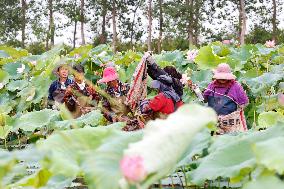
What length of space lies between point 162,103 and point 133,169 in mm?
3651

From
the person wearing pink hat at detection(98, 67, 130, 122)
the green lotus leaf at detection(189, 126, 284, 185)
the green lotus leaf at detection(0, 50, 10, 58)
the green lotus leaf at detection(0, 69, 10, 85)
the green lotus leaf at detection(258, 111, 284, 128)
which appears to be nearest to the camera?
the green lotus leaf at detection(189, 126, 284, 185)

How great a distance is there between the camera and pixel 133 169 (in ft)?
3.63

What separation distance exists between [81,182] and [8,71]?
17.8 feet

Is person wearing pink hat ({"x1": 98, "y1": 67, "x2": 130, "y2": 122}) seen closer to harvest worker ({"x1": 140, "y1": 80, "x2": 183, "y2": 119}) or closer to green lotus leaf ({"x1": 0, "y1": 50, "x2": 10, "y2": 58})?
harvest worker ({"x1": 140, "y1": 80, "x2": 183, "y2": 119})

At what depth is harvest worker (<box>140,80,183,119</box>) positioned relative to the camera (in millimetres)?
4754

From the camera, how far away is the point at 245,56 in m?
8.14

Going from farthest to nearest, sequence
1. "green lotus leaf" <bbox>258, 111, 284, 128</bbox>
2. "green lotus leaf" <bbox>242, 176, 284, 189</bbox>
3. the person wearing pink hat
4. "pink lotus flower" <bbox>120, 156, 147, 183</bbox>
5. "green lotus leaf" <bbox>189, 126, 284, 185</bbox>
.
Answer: the person wearing pink hat, "green lotus leaf" <bbox>258, 111, 284, 128</bbox>, "green lotus leaf" <bbox>189, 126, 284, 185</bbox>, "green lotus leaf" <bbox>242, 176, 284, 189</bbox>, "pink lotus flower" <bbox>120, 156, 147, 183</bbox>

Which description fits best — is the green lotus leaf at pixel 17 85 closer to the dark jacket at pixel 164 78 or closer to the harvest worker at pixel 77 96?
the harvest worker at pixel 77 96

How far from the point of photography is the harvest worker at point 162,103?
475 centimetres

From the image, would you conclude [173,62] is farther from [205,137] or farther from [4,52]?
[205,137]

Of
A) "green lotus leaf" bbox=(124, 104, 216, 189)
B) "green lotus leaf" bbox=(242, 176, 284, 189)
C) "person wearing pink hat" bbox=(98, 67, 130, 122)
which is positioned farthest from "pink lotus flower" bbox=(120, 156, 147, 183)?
"person wearing pink hat" bbox=(98, 67, 130, 122)

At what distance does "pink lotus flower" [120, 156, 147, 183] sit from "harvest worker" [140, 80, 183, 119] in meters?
3.57

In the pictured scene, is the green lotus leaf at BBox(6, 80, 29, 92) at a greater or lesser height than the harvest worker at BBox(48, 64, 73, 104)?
lesser

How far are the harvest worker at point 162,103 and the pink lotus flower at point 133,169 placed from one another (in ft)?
11.7
